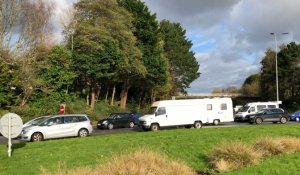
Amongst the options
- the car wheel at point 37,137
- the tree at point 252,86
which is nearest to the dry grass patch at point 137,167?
the car wheel at point 37,137

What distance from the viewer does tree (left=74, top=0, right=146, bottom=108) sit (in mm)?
51812

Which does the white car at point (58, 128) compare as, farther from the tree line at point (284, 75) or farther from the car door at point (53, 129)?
the tree line at point (284, 75)

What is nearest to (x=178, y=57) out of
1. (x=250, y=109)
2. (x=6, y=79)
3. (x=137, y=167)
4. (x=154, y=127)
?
(x=250, y=109)

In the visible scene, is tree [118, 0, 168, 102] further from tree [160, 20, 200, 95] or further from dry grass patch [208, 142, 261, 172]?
dry grass patch [208, 142, 261, 172]

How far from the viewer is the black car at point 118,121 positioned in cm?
4041

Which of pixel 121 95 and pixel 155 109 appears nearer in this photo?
pixel 155 109

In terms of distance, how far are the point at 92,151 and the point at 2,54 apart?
31.1 meters

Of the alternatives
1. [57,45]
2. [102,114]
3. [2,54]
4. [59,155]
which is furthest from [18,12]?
[59,155]

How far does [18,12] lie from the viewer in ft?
147

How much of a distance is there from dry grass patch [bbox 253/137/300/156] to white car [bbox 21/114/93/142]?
16205 mm

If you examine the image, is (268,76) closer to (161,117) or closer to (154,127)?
(161,117)

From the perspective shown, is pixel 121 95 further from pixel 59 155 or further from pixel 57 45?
pixel 59 155

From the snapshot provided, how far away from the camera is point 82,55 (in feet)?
170

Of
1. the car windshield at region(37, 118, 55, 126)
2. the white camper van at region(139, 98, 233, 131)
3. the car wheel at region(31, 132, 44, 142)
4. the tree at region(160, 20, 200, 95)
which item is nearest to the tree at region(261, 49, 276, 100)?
the tree at region(160, 20, 200, 95)
